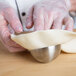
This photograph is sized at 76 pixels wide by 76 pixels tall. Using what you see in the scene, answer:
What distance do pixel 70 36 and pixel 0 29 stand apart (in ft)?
0.74

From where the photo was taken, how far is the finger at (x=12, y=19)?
46 centimetres

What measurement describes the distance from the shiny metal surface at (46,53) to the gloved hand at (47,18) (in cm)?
9

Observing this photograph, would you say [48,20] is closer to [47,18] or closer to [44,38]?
[47,18]

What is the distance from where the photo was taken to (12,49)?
483 mm

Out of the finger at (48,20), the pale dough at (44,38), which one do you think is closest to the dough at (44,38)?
the pale dough at (44,38)

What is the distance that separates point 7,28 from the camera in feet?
1.62

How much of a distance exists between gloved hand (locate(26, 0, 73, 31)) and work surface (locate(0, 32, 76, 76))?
0.32 feet

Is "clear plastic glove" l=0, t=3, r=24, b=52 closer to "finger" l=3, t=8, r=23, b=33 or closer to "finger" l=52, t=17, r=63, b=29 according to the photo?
"finger" l=3, t=8, r=23, b=33

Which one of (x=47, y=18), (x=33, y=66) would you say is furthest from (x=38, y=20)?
(x=33, y=66)

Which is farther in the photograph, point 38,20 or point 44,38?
point 38,20

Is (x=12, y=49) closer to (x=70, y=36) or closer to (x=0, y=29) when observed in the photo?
(x=0, y=29)

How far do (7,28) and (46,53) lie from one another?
160 mm

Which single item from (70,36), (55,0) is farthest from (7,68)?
(55,0)

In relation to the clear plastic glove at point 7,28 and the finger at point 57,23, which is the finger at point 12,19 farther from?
the finger at point 57,23
